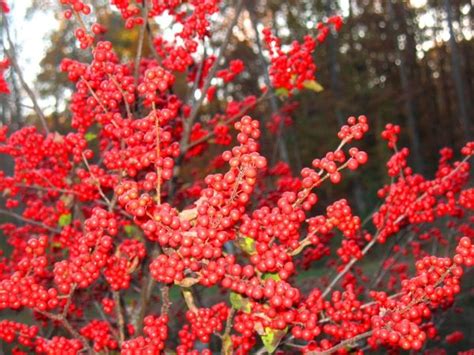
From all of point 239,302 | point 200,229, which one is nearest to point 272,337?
point 239,302

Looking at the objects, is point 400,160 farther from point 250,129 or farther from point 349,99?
point 349,99

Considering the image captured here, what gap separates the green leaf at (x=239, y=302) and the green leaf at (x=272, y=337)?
0.11m

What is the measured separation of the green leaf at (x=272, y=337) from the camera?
1754mm

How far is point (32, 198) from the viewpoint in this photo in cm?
440

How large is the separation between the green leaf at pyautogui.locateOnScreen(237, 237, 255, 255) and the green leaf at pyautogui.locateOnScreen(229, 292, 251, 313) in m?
0.16

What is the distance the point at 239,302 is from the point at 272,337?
0.17m

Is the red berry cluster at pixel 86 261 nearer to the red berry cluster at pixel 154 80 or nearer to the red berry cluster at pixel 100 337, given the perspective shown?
the red berry cluster at pixel 154 80

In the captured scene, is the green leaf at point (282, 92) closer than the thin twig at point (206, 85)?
No

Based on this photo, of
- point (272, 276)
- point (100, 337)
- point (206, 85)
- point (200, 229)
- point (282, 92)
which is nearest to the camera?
point (200, 229)

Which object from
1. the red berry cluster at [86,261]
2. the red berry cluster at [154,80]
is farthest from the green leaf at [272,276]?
the red berry cluster at [154,80]

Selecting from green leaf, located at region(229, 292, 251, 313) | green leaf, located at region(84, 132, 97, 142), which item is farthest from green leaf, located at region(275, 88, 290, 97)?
green leaf, located at region(229, 292, 251, 313)

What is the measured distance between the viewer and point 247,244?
1.82m

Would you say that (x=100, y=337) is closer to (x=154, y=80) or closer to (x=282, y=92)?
(x=154, y=80)

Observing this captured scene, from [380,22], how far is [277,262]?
22.4 m
